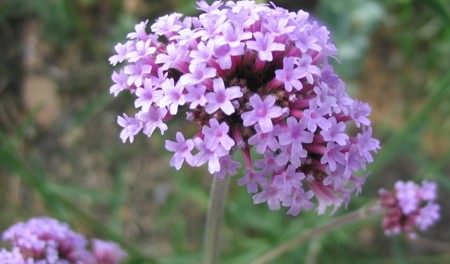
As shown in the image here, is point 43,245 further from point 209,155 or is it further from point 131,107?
point 131,107

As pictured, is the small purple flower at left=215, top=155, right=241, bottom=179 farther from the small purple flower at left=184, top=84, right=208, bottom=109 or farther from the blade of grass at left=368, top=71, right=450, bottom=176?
the blade of grass at left=368, top=71, right=450, bottom=176

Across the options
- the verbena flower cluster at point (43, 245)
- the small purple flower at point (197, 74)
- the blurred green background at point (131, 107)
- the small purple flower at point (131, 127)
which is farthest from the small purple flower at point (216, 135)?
the blurred green background at point (131, 107)

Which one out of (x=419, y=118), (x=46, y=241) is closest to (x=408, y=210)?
(x=419, y=118)

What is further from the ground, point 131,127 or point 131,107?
point 131,107

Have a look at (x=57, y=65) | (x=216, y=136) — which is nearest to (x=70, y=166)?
(x=57, y=65)

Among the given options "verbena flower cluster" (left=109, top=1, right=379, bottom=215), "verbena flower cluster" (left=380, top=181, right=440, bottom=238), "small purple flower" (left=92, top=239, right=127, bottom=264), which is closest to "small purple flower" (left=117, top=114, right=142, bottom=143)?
"verbena flower cluster" (left=109, top=1, right=379, bottom=215)

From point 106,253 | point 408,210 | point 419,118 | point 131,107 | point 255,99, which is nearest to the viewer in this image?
point 255,99

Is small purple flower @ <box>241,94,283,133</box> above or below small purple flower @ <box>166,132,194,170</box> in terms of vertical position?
above

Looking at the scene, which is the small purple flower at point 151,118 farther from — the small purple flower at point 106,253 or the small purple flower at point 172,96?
the small purple flower at point 106,253
